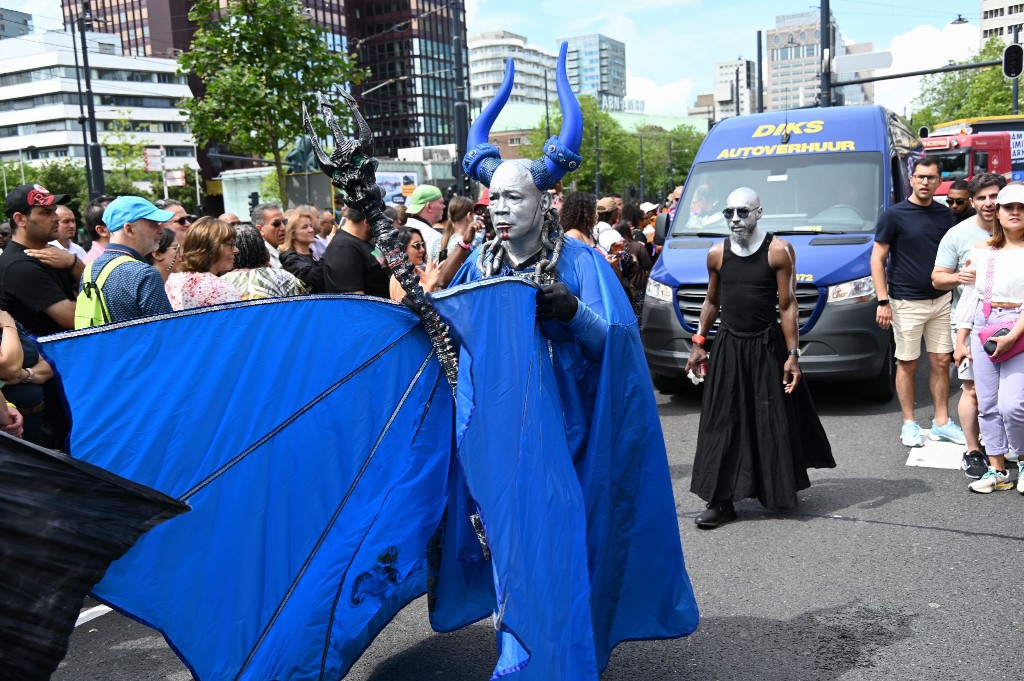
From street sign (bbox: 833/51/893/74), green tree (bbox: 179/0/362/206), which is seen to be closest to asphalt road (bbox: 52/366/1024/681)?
green tree (bbox: 179/0/362/206)

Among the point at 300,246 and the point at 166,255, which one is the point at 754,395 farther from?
the point at 300,246

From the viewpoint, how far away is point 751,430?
538cm

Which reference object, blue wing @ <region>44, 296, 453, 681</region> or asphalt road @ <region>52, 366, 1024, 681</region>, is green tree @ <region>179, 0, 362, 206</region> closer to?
asphalt road @ <region>52, 366, 1024, 681</region>

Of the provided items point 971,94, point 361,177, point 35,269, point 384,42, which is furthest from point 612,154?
point 361,177

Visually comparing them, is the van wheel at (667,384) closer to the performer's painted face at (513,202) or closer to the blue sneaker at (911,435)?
the blue sneaker at (911,435)

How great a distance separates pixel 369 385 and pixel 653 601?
134 centimetres

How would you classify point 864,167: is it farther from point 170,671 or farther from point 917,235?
point 170,671

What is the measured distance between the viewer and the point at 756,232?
5562 millimetres

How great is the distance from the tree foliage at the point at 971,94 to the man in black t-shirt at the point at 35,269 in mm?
57089

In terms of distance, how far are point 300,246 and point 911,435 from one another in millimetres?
4734

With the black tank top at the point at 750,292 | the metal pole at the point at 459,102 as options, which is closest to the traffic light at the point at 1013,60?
the metal pole at the point at 459,102

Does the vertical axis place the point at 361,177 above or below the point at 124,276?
above

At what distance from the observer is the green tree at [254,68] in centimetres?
1666

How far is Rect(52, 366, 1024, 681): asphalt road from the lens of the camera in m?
3.73
